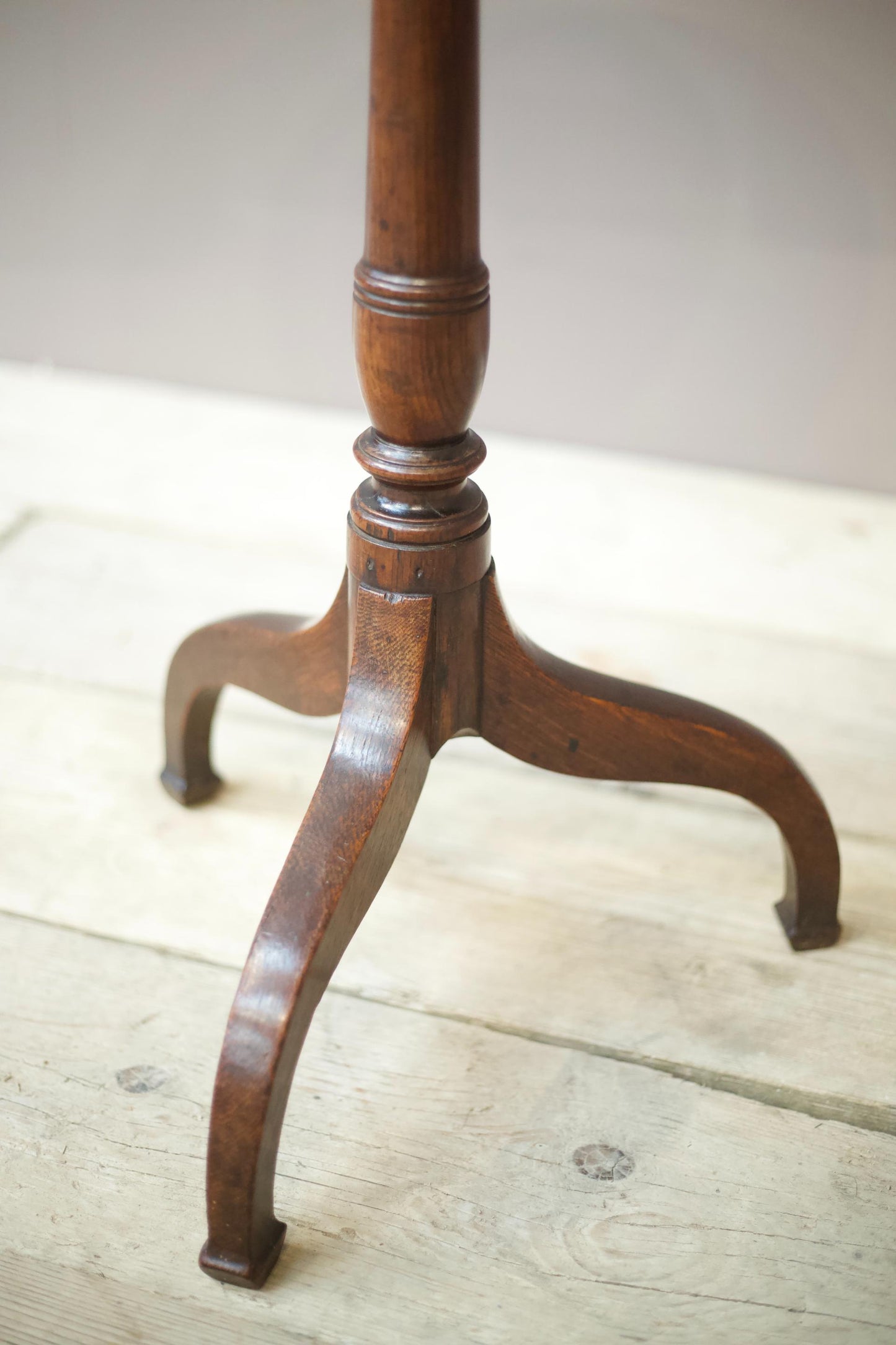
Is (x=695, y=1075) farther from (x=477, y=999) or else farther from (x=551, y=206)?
(x=551, y=206)

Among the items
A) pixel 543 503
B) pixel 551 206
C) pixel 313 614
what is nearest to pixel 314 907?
pixel 313 614

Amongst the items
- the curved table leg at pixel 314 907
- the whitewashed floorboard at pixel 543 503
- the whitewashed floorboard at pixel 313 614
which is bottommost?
the whitewashed floorboard at pixel 313 614

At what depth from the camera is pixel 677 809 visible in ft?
3.12

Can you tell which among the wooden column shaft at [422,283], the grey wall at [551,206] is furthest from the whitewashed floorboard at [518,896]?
the grey wall at [551,206]

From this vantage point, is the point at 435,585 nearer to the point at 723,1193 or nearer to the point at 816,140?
the point at 723,1193

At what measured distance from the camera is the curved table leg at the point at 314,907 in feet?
1.92

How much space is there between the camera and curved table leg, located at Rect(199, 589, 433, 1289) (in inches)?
23.0

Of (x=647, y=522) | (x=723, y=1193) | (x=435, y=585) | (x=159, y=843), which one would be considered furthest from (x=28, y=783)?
(x=647, y=522)

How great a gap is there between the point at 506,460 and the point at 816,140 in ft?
1.49

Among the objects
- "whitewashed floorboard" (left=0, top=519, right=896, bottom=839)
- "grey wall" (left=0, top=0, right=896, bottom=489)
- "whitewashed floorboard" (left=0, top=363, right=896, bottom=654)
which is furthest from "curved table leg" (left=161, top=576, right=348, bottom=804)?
"grey wall" (left=0, top=0, right=896, bottom=489)

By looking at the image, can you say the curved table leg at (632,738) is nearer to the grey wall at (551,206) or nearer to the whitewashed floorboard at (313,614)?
the whitewashed floorboard at (313,614)

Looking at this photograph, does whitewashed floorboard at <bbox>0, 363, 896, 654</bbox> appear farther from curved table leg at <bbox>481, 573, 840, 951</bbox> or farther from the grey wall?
curved table leg at <bbox>481, 573, 840, 951</bbox>

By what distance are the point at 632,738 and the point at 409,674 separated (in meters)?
0.16

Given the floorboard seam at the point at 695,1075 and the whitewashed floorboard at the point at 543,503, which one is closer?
the floorboard seam at the point at 695,1075
